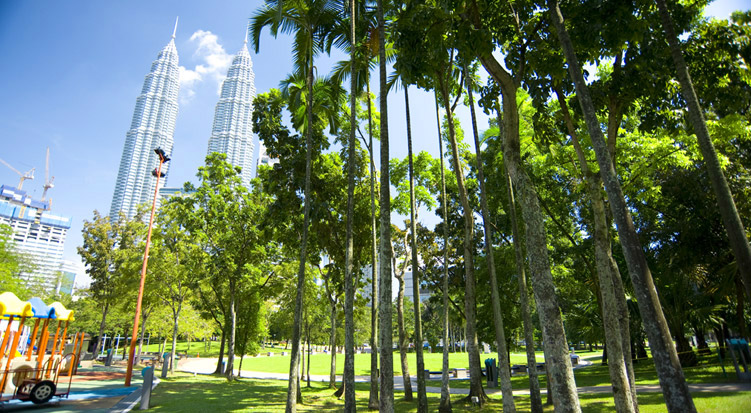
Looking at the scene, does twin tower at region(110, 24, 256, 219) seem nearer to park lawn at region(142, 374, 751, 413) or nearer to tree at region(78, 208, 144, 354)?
tree at region(78, 208, 144, 354)

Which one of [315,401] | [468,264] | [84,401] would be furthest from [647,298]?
[84,401]

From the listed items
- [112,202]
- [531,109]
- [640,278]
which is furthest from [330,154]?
[112,202]

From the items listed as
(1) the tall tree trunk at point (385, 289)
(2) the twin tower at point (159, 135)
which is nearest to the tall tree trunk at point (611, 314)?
(1) the tall tree trunk at point (385, 289)

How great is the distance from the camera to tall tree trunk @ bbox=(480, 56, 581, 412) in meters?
7.11

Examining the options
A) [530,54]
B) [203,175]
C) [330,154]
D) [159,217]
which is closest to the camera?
[530,54]

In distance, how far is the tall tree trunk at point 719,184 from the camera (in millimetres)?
5570

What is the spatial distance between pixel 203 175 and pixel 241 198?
2904mm

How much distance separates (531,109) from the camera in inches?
Answer: 612

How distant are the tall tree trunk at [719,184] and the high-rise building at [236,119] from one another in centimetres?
15925

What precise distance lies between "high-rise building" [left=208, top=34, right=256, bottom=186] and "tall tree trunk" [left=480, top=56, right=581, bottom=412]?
513 feet

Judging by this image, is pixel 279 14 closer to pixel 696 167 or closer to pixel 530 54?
pixel 530 54

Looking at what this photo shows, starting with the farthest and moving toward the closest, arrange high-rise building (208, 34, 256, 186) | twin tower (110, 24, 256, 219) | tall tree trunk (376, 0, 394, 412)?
1. twin tower (110, 24, 256, 219)
2. high-rise building (208, 34, 256, 186)
3. tall tree trunk (376, 0, 394, 412)

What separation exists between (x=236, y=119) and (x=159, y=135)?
162ft

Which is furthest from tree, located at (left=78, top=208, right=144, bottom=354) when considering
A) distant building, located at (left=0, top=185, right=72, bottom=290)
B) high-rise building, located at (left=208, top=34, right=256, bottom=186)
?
distant building, located at (left=0, top=185, right=72, bottom=290)
